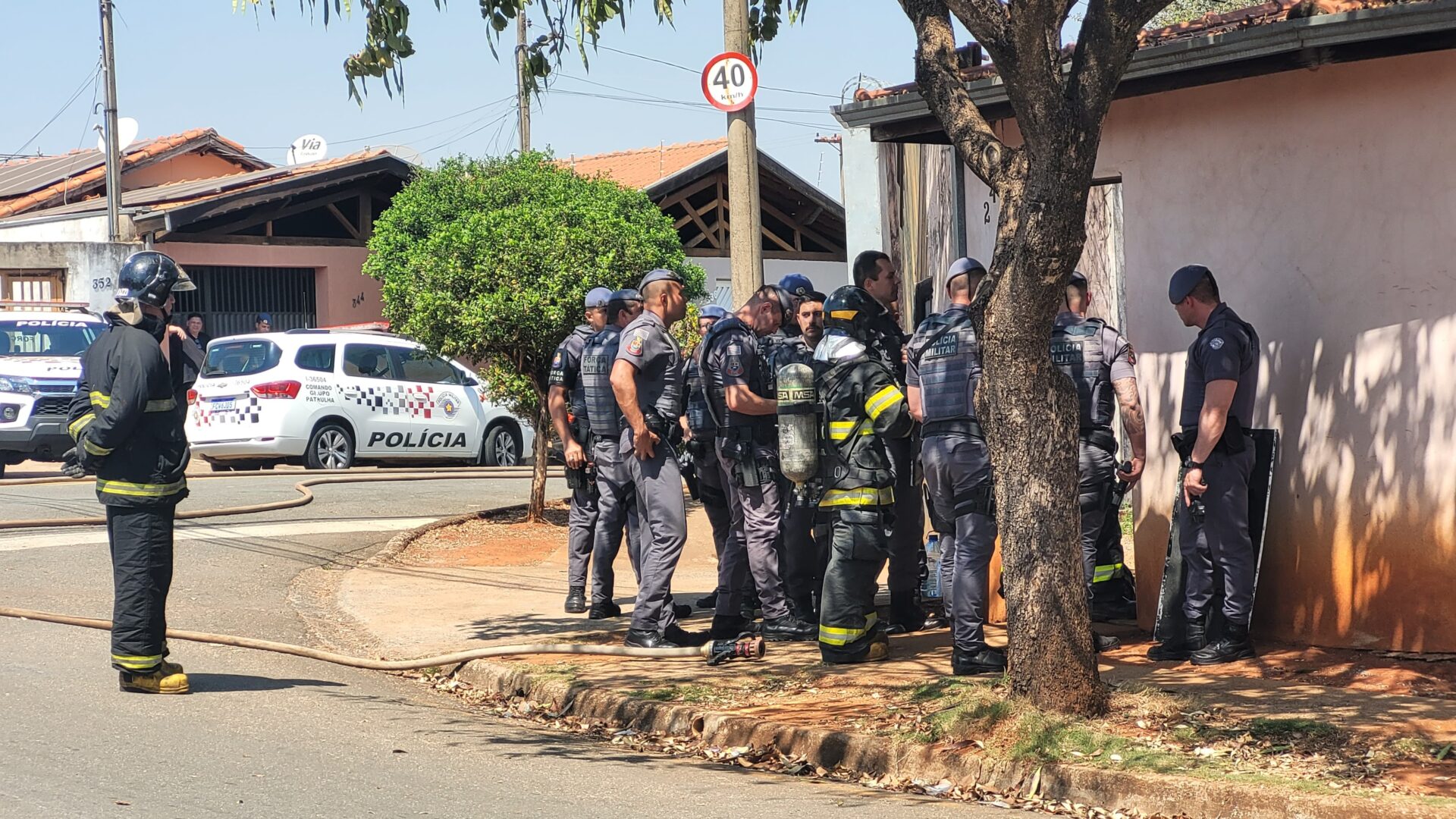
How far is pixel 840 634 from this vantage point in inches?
297

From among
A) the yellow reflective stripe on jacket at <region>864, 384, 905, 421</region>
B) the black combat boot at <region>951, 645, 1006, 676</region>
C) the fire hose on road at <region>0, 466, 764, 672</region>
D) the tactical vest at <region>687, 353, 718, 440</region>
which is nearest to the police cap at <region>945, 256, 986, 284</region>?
the yellow reflective stripe on jacket at <region>864, 384, 905, 421</region>

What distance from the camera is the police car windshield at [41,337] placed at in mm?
18141

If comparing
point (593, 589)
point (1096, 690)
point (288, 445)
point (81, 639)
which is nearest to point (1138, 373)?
point (1096, 690)

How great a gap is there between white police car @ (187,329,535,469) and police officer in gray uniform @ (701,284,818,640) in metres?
9.60

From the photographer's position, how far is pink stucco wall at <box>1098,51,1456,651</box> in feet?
23.7

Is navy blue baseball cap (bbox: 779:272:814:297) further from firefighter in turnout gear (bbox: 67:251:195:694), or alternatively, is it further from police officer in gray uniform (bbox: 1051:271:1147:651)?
firefighter in turnout gear (bbox: 67:251:195:694)

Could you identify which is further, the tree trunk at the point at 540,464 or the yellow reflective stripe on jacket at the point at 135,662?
the tree trunk at the point at 540,464

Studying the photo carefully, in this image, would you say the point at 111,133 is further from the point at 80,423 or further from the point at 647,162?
the point at 80,423

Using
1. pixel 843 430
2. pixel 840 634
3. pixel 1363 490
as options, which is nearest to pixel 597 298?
pixel 843 430

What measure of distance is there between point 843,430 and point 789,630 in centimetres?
147

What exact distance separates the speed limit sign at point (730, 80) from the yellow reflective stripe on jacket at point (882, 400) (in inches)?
179

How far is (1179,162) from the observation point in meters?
8.20

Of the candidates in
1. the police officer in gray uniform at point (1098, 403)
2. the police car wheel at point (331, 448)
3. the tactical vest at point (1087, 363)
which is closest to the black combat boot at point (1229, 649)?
the police officer in gray uniform at point (1098, 403)

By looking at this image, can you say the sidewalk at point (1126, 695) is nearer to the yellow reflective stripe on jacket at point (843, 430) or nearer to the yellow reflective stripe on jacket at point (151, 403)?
the yellow reflective stripe on jacket at point (843, 430)
